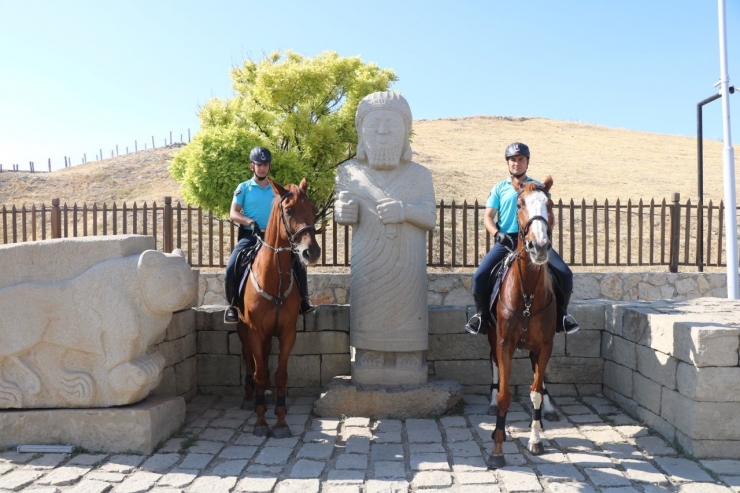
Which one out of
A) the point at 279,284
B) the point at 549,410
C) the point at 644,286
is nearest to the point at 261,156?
the point at 279,284

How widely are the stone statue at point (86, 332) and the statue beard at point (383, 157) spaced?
202cm

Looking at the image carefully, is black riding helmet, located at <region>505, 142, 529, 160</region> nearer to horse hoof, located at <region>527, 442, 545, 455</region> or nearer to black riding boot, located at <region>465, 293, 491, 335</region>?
black riding boot, located at <region>465, 293, 491, 335</region>

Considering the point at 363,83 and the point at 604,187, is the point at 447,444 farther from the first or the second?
the point at 604,187

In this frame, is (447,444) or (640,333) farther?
(640,333)

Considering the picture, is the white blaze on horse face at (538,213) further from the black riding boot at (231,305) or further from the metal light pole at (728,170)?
the metal light pole at (728,170)

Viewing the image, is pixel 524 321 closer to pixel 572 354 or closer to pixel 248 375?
pixel 572 354

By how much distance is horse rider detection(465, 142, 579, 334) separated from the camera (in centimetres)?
471

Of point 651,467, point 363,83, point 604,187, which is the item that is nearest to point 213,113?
point 363,83

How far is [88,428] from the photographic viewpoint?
436 centimetres

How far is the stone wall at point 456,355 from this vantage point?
234 inches

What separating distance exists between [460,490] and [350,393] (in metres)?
1.71

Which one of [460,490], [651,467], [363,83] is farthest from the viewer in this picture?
[363,83]

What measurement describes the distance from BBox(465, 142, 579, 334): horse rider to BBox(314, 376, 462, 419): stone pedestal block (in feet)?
2.58

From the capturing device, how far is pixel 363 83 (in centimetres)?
891
